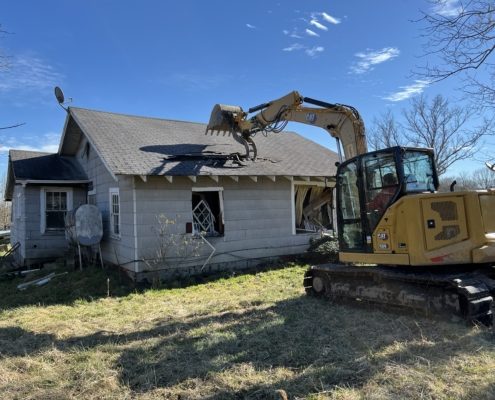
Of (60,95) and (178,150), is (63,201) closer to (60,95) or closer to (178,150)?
(60,95)

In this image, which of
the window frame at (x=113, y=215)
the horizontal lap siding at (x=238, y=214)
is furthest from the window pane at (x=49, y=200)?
the horizontal lap siding at (x=238, y=214)

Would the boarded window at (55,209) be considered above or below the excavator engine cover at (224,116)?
below

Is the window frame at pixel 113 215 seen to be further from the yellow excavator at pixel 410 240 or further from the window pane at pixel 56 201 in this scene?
the yellow excavator at pixel 410 240

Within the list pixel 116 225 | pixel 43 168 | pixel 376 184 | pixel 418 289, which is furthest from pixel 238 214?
pixel 43 168

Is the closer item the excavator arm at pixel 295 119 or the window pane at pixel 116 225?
the excavator arm at pixel 295 119

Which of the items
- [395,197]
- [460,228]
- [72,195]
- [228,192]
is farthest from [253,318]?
[72,195]

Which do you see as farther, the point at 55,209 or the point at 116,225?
the point at 55,209

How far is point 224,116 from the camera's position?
12.3m

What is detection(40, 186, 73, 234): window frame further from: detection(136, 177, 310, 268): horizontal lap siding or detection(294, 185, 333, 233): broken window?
detection(294, 185, 333, 233): broken window

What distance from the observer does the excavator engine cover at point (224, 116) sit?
12352 millimetres

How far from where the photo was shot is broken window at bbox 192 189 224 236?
1234 centimetres

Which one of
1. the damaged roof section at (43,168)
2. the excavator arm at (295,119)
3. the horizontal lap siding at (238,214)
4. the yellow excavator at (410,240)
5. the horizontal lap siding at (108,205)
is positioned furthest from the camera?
the damaged roof section at (43,168)

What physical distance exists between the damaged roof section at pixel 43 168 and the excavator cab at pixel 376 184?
1019 cm

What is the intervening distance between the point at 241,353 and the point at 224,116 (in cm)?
827
